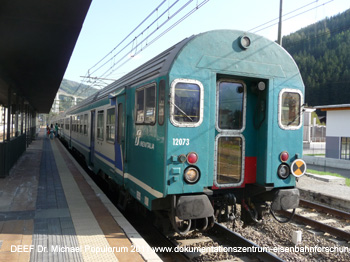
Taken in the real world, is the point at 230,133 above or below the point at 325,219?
above

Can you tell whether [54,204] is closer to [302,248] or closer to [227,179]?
[227,179]

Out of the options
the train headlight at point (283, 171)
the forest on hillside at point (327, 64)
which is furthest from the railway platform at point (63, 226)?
the forest on hillside at point (327, 64)

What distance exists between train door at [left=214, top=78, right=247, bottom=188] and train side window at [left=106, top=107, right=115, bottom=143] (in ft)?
10.3

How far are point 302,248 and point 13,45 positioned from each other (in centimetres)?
766

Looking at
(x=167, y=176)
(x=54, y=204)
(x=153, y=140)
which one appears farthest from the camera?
(x=54, y=204)

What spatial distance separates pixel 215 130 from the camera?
5.20 meters

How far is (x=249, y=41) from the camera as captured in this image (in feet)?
17.2

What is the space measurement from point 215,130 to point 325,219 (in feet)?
14.6

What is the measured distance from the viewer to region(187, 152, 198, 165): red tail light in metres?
4.75

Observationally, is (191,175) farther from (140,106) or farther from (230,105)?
(140,106)

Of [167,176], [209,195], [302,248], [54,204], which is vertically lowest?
[302,248]

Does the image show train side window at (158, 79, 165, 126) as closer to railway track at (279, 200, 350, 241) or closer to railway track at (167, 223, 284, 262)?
railway track at (167, 223, 284, 262)

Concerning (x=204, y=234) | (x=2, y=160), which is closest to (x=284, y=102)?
(x=204, y=234)

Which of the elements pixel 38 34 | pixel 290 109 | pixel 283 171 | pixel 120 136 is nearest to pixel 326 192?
pixel 283 171
